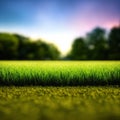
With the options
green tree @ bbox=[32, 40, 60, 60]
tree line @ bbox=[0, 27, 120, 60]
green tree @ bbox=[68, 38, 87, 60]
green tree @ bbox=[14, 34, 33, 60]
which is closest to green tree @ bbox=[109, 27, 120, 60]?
tree line @ bbox=[0, 27, 120, 60]

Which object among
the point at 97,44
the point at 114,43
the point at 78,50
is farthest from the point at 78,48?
the point at 114,43

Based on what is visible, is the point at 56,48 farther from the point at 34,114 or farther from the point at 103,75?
the point at 34,114

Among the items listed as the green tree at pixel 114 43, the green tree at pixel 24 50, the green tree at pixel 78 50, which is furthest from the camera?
the green tree at pixel 24 50

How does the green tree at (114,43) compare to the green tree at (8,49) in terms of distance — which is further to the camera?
the green tree at (8,49)

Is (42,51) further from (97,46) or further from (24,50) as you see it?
(97,46)

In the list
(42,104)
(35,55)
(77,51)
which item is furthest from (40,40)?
(42,104)

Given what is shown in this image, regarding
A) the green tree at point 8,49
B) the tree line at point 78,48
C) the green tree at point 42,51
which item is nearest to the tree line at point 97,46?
the tree line at point 78,48

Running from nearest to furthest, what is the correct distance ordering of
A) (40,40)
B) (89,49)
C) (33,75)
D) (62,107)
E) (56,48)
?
(62,107) < (33,75) < (89,49) < (40,40) < (56,48)

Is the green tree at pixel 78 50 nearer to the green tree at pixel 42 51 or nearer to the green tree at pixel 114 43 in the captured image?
the green tree at pixel 114 43
